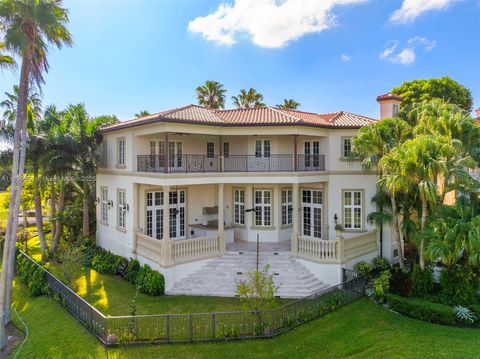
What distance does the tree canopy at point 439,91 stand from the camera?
107ft

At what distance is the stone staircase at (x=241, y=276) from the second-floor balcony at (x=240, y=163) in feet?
15.9

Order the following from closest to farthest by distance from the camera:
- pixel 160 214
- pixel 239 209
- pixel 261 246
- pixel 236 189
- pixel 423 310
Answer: pixel 423 310 < pixel 261 246 < pixel 160 214 < pixel 239 209 < pixel 236 189

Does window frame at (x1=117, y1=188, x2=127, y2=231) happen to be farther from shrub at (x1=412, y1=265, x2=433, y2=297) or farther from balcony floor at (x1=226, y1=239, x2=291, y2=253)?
shrub at (x1=412, y1=265, x2=433, y2=297)

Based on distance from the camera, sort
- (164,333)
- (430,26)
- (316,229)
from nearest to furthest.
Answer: (164,333), (430,26), (316,229)

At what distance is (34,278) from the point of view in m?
16.8

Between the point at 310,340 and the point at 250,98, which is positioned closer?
the point at 310,340

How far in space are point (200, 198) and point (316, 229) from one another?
743 cm

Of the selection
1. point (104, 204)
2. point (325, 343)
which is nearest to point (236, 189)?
point (104, 204)

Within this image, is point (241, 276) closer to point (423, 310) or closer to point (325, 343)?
point (325, 343)

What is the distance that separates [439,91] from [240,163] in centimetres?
2464

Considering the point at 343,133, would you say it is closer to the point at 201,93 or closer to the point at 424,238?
the point at 424,238

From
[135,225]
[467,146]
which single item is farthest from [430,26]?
[135,225]

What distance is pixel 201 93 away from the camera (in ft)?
119

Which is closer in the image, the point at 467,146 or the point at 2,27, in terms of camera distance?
the point at 2,27
